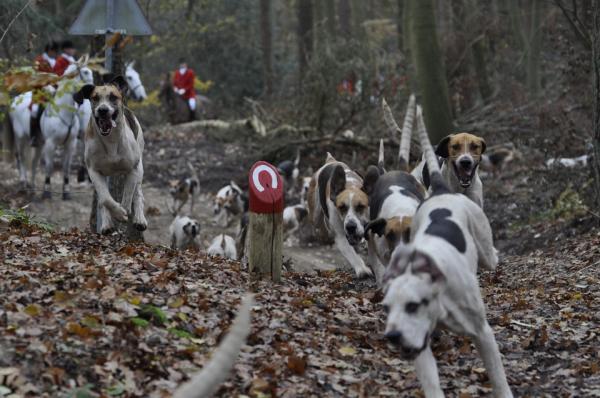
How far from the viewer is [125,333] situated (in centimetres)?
642

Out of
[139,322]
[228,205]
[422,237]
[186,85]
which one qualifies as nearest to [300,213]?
[228,205]

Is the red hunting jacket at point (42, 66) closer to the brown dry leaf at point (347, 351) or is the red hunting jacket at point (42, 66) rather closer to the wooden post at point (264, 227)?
the wooden post at point (264, 227)

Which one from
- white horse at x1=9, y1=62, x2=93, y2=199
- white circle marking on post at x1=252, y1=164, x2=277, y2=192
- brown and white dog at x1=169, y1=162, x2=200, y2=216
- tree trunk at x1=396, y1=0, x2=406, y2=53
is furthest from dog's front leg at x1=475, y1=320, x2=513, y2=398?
tree trunk at x1=396, y1=0, x2=406, y2=53

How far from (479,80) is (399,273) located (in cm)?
2516

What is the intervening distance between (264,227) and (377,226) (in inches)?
63.3

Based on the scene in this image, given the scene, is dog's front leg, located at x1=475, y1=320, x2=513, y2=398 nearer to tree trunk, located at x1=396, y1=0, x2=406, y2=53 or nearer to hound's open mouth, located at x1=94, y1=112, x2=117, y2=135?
hound's open mouth, located at x1=94, y1=112, x2=117, y2=135

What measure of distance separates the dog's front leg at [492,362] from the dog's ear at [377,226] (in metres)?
1.88

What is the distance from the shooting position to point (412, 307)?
541cm

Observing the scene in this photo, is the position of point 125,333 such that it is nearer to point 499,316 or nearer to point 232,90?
point 499,316

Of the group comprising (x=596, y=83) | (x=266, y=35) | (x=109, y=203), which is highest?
(x=266, y=35)

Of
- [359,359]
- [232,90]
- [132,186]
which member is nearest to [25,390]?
[359,359]

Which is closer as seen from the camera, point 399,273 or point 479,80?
point 399,273

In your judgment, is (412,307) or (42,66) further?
(42,66)

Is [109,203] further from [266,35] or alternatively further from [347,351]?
[266,35]
